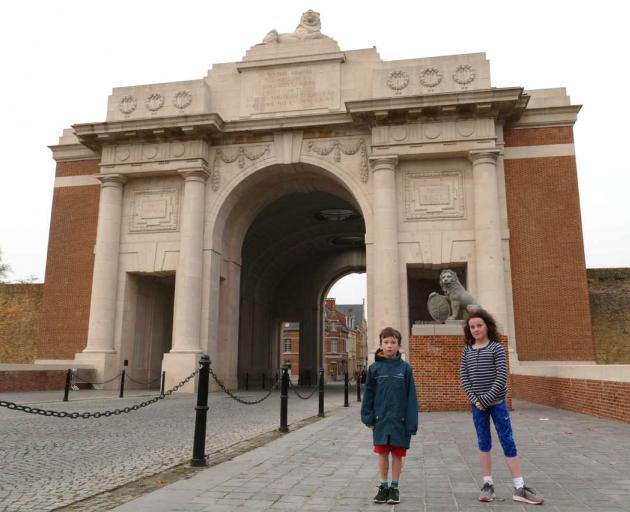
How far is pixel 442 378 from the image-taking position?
1275 centimetres

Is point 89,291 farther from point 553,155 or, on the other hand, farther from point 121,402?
point 553,155

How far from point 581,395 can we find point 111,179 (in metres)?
19.1

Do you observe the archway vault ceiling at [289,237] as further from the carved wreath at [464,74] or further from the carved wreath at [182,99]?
the carved wreath at [464,74]

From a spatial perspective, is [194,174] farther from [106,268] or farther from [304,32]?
[304,32]

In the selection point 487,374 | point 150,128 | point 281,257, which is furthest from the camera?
point 281,257

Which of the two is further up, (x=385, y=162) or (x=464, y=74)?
(x=464, y=74)

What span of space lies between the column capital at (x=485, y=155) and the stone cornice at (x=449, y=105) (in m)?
1.35

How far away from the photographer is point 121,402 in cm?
1509

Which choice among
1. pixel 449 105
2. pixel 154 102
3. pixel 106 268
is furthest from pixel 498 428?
pixel 154 102

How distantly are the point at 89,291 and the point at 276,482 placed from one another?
2052 cm

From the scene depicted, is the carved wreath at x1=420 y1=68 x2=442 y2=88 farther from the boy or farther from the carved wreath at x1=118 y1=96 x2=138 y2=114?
the boy

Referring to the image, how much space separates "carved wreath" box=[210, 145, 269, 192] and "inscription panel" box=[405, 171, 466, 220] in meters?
6.08

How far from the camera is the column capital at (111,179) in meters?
23.0

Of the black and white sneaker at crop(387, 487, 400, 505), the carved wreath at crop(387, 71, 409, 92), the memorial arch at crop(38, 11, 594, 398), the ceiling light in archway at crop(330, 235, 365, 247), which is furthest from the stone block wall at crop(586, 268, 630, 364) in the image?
the black and white sneaker at crop(387, 487, 400, 505)
